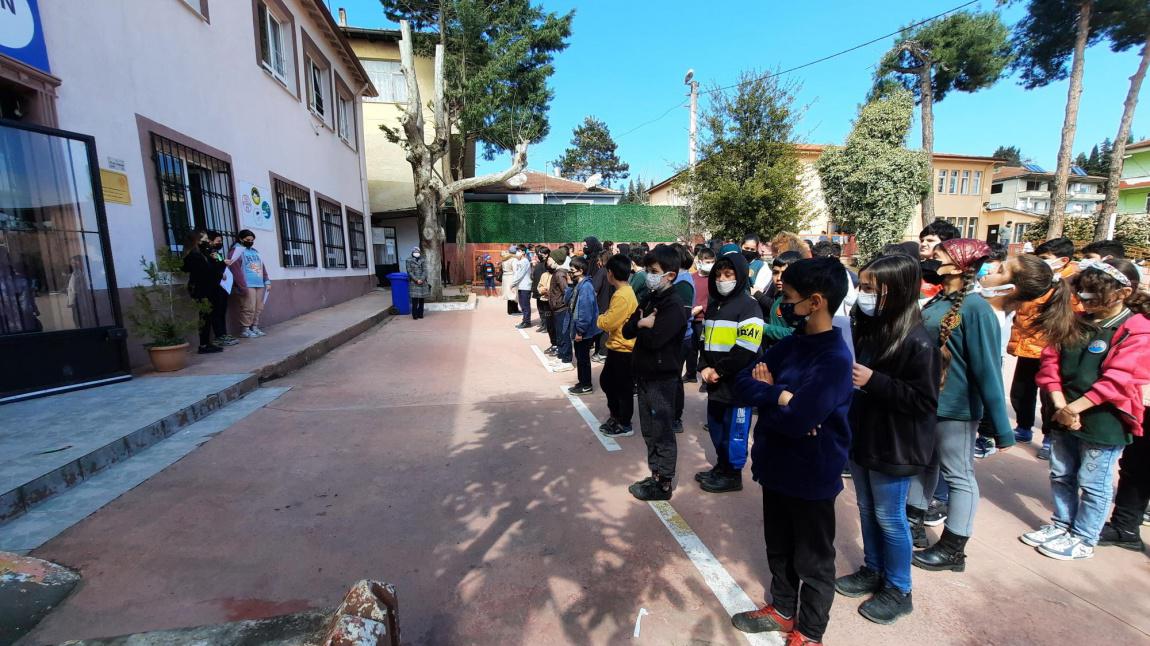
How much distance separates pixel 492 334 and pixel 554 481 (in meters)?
6.62

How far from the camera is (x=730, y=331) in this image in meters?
3.23

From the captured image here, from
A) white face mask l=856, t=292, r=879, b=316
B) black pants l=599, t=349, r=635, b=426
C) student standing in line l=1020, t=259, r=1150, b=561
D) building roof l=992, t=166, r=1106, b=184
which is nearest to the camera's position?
white face mask l=856, t=292, r=879, b=316

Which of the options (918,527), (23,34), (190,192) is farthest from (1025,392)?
(190,192)

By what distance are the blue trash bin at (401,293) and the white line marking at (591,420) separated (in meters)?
8.17

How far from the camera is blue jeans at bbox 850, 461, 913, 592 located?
2.20 meters

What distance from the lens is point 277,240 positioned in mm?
9906

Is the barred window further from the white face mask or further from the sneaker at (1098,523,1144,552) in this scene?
the sneaker at (1098,523,1144,552)

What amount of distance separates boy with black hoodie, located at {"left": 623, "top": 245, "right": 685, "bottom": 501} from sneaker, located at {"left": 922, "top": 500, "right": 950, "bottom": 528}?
1625mm

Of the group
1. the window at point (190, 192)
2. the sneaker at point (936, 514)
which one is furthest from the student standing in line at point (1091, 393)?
the window at point (190, 192)

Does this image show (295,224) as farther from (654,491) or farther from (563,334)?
(654,491)

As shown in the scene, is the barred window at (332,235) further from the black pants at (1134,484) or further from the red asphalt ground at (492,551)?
the black pants at (1134,484)

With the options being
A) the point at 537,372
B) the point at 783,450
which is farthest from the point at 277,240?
the point at 783,450

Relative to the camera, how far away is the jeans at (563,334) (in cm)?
723

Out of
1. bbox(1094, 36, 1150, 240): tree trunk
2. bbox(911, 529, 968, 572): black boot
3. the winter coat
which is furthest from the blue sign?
bbox(1094, 36, 1150, 240): tree trunk
